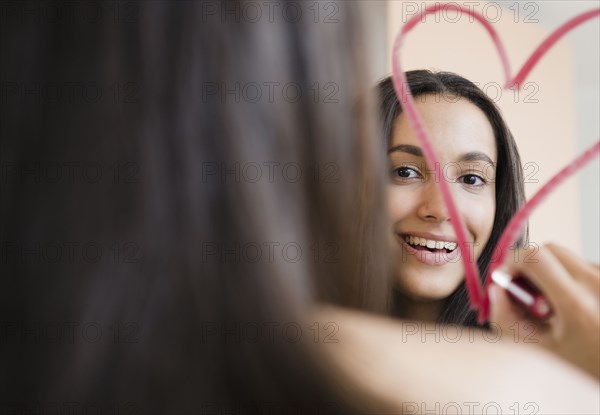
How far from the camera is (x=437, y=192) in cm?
59

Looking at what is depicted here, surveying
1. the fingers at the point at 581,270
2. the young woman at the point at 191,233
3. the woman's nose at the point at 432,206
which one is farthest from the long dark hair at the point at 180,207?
the woman's nose at the point at 432,206

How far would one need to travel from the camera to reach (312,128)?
29cm

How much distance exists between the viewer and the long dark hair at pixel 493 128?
0.64 meters

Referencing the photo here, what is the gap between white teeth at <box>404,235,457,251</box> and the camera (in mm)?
608

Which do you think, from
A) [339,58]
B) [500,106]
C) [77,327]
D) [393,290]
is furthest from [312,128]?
[500,106]

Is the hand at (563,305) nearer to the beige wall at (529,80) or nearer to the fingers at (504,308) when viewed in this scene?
the fingers at (504,308)

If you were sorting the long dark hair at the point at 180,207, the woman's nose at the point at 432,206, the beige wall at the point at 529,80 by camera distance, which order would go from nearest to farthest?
the long dark hair at the point at 180,207, the woman's nose at the point at 432,206, the beige wall at the point at 529,80

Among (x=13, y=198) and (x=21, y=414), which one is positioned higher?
(x=13, y=198)

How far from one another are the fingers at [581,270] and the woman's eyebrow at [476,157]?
0.32 m

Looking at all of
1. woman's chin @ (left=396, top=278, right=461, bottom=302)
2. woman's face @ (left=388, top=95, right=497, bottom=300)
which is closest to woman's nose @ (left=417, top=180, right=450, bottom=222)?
woman's face @ (left=388, top=95, right=497, bottom=300)

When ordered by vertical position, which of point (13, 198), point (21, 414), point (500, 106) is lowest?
point (21, 414)

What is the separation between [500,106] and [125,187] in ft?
1.91

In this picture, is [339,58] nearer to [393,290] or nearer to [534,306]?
[534,306]

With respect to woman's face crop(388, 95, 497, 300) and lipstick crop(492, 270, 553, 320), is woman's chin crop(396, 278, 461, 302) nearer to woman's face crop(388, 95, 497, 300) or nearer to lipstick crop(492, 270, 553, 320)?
woman's face crop(388, 95, 497, 300)
